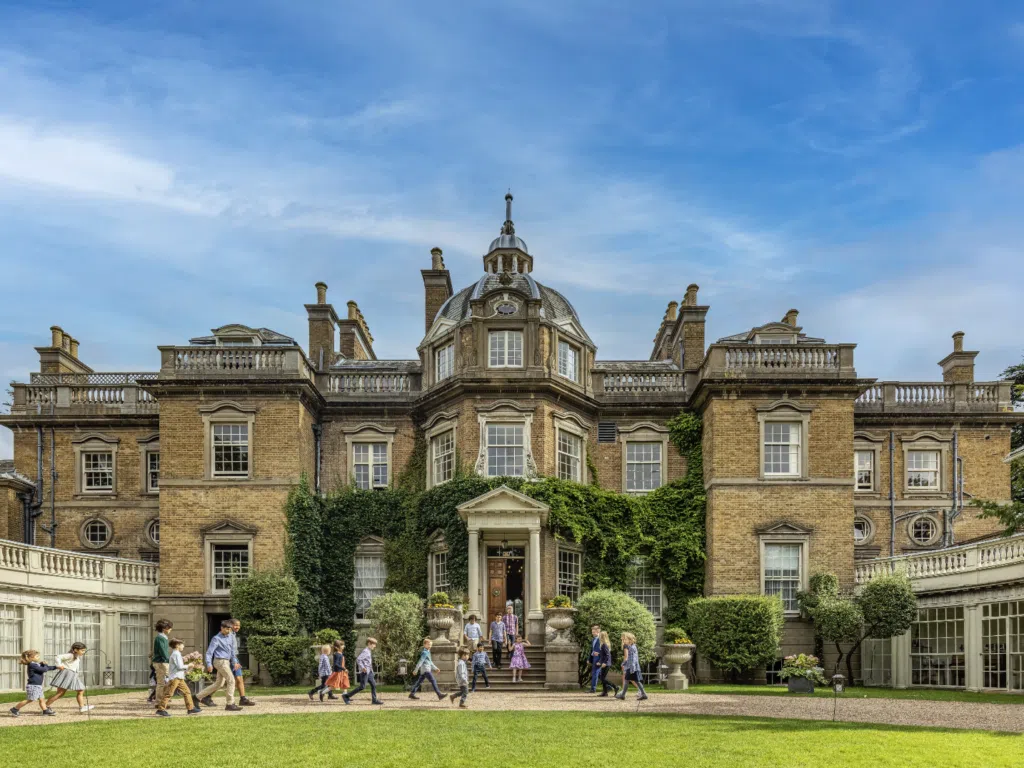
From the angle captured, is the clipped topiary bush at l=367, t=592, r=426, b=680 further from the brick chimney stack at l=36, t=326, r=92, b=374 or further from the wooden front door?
the brick chimney stack at l=36, t=326, r=92, b=374

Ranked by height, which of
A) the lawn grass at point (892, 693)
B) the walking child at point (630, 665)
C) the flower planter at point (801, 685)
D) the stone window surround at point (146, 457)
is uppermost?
the stone window surround at point (146, 457)

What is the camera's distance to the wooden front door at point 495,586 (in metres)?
30.9

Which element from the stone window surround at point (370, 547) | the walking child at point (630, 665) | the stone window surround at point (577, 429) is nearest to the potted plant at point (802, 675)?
the walking child at point (630, 665)

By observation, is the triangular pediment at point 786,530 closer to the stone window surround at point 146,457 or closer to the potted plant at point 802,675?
the potted plant at point 802,675

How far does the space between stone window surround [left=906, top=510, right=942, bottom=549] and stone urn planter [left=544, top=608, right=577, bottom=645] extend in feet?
51.1

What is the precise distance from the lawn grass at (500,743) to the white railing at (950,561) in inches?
412

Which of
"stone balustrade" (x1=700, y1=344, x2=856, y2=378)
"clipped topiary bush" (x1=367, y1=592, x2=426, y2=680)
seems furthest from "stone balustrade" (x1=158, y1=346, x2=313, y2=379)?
"stone balustrade" (x1=700, y1=344, x2=856, y2=378)

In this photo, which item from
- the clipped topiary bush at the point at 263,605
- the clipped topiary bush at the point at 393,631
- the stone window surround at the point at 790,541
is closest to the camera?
the clipped topiary bush at the point at 393,631

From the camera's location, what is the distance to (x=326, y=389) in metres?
34.3

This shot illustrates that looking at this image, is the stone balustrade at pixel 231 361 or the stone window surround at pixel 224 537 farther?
the stone balustrade at pixel 231 361

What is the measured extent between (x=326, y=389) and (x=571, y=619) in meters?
13.0

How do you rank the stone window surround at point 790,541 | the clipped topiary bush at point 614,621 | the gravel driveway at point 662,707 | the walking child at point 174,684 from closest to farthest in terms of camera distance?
the gravel driveway at point 662,707, the walking child at point 174,684, the clipped topiary bush at point 614,621, the stone window surround at point 790,541

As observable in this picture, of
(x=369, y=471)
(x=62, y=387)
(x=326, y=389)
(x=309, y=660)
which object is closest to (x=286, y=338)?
(x=326, y=389)

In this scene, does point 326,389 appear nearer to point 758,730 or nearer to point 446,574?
point 446,574
